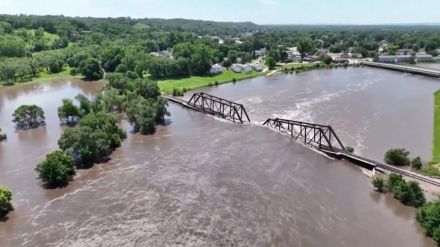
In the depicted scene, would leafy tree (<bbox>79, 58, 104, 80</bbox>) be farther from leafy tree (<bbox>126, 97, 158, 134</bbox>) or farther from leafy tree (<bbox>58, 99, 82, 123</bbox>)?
leafy tree (<bbox>126, 97, 158, 134</bbox>)

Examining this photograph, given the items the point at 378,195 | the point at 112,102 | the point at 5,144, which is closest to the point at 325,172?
the point at 378,195

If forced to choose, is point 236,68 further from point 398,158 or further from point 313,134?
point 398,158

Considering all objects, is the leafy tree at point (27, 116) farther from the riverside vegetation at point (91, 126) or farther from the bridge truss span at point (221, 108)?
the bridge truss span at point (221, 108)

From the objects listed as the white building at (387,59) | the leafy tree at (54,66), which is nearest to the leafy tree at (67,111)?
the leafy tree at (54,66)

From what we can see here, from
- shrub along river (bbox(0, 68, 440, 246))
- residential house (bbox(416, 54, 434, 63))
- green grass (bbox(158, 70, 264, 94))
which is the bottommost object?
shrub along river (bbox(0, 68, 440, 246))

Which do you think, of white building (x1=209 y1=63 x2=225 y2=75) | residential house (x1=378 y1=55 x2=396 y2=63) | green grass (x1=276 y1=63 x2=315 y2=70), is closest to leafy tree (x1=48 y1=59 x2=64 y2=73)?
white building (x1=209 y1=63 x2=225 y2=75)

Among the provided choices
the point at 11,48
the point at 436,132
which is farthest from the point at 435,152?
the point at 11,48
